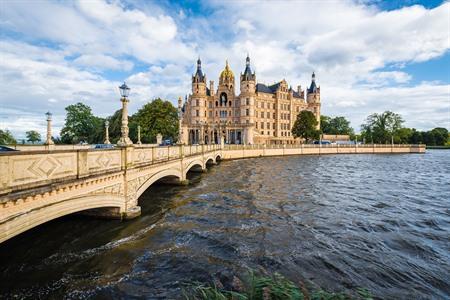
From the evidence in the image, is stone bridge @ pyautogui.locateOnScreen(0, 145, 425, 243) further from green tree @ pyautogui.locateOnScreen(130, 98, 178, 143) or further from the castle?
the castle

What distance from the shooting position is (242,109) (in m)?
80.6

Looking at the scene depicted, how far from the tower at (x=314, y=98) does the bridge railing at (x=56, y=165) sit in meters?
95.6

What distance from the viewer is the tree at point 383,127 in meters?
90.1

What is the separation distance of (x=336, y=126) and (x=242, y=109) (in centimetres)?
6051

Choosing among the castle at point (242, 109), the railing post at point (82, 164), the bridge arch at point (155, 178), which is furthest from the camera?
the castle at point (242, 109)

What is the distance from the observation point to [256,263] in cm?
727

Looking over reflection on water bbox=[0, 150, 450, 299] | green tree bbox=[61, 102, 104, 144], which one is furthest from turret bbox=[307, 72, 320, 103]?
reflection on water bbox=[0, 150, 450, 299]

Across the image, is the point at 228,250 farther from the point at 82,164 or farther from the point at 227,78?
the point at 227,78

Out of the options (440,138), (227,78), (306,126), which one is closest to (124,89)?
(306,126)

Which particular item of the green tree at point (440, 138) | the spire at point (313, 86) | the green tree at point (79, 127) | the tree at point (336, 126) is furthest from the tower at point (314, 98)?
the green tree at point (79, 127)

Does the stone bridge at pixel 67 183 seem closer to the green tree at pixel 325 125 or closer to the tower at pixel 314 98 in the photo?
the tower at pixel 314 98

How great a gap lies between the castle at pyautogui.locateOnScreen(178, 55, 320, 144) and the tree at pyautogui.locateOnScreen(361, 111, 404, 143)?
22.6 metres

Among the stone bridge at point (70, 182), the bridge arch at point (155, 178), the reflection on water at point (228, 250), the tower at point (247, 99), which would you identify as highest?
the tower at point (247, 99)

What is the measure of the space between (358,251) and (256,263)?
3864 millimetres
